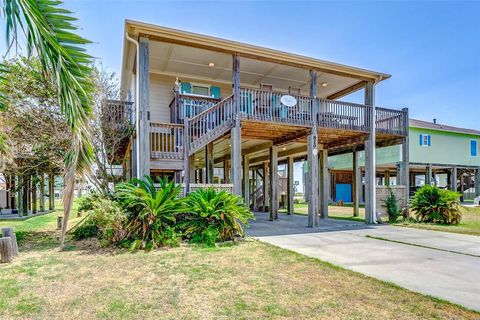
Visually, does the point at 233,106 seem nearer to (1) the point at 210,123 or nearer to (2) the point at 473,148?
(1) the point at 210,123

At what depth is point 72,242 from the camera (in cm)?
769

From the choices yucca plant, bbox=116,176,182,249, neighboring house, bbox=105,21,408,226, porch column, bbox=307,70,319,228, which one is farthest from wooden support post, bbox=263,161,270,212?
yucca plant, bbox=116,176,182,249

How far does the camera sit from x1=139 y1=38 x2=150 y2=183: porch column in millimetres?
8164

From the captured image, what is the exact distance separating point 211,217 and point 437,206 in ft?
30.5

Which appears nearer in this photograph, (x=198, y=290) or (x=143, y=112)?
Answer: (x=198, y=290)

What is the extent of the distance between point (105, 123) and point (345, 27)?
10.1m

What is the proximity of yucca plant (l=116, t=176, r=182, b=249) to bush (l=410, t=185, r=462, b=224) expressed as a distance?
32.4 feet

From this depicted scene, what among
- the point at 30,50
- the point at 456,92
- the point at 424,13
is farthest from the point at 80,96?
the point at 456,92

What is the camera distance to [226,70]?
10.8 meters

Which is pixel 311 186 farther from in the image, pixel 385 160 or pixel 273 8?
pixel 385 160

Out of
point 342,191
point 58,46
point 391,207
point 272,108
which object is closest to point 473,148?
point 342,191

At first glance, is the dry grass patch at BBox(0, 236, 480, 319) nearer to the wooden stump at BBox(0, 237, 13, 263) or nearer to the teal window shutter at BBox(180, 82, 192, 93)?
the wooden stump at BBox(0, 237, 13, 263)

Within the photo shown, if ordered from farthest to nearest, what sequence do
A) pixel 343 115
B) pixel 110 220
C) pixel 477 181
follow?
pixel 477 181
pixel 343 115
pixel 110 220

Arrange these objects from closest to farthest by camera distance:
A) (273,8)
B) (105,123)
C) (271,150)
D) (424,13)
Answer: (105,123), (273,8), (424,13), (271,150)
